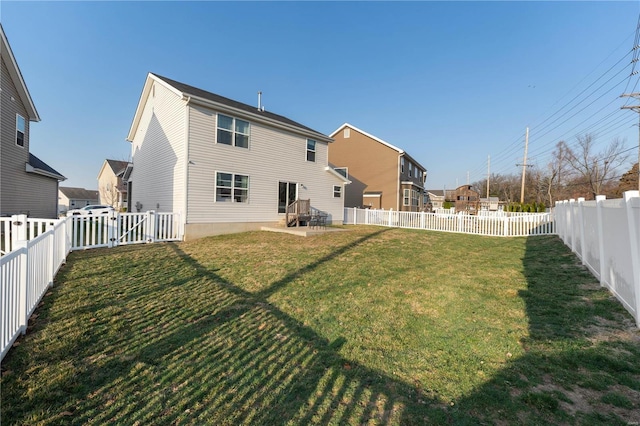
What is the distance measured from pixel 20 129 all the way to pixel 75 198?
61037 mm

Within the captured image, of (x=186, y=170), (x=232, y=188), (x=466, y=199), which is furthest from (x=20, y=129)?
(x=466, y=199)

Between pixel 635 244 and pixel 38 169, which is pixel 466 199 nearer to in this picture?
pixel 635 244

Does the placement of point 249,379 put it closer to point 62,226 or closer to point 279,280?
point 279,280

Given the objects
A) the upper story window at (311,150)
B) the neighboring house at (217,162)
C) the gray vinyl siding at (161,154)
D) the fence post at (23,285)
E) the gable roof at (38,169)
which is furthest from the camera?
the upper story window at (311,150)

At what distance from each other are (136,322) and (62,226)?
13.6ft

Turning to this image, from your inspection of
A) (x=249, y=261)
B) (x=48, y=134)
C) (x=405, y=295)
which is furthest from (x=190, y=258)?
(x=48, y=134)

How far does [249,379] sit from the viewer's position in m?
2.66

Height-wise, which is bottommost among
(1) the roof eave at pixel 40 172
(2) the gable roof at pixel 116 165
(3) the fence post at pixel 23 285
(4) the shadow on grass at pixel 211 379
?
(4) the shadow on grass at pixel 211 379

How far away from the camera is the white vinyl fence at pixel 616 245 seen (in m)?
3.45

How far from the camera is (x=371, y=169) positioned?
25656 millimetres

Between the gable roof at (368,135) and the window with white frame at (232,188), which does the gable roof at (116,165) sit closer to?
the gable roof at (368,135)

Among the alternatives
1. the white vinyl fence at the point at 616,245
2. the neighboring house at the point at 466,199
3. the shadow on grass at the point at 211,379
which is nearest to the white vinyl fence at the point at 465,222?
the white vinyl fence at the point at 616,245

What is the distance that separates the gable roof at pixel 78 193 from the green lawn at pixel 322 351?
72.3 meters

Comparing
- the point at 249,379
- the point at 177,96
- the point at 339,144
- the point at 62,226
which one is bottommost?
the point at 249,379
